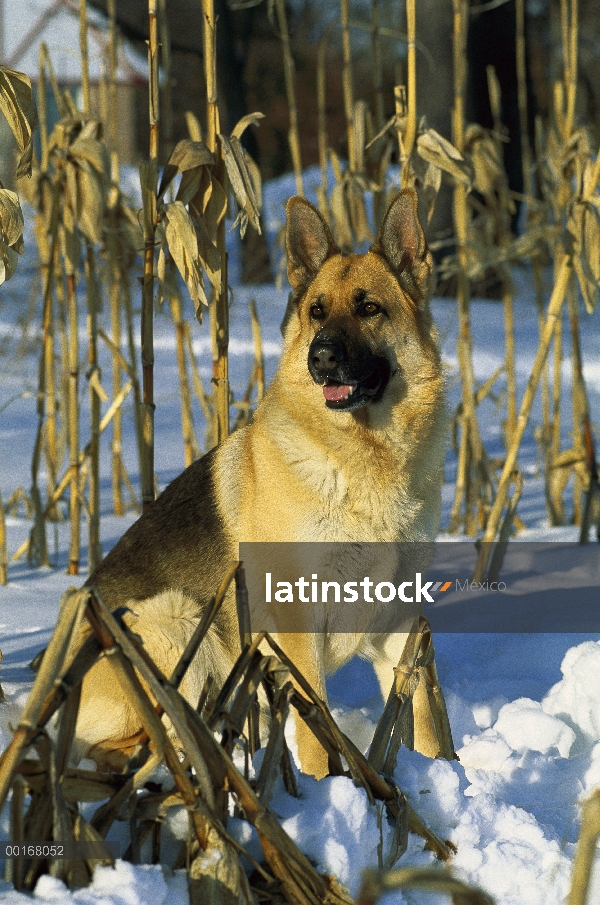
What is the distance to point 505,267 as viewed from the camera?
14.9 ft

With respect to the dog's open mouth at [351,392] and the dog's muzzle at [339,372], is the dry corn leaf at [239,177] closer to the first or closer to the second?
the dog's muzzle at [339,372]

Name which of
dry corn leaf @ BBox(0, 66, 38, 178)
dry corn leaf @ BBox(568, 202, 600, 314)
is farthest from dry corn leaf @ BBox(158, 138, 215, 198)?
dry corn leaf @ BBox(568, 202, 600, 314)

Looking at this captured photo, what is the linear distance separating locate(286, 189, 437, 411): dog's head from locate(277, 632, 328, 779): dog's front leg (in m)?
0.65

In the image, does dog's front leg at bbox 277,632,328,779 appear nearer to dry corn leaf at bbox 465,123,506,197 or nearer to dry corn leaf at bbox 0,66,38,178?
dry corn leaf at bbox 0,66,38,178

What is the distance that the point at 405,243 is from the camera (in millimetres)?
2828

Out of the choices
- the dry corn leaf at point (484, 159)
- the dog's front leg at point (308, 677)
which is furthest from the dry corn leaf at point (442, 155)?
the dog's front leg at point (308, 677)

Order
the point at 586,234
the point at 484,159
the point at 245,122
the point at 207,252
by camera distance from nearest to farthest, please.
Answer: the point at 245,122 → the point at 207,252 → the point at 586,234 → the point at 484,159

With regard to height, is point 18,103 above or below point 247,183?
above

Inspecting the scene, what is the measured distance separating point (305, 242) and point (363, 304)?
1.04 ft

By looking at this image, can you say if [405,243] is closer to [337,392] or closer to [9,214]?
[337,392]

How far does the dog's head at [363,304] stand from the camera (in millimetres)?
2602

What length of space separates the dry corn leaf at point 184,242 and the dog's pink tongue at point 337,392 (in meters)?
0.61

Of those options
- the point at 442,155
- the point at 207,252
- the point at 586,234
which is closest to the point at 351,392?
the point at 207,252

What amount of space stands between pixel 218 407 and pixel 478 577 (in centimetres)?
137
